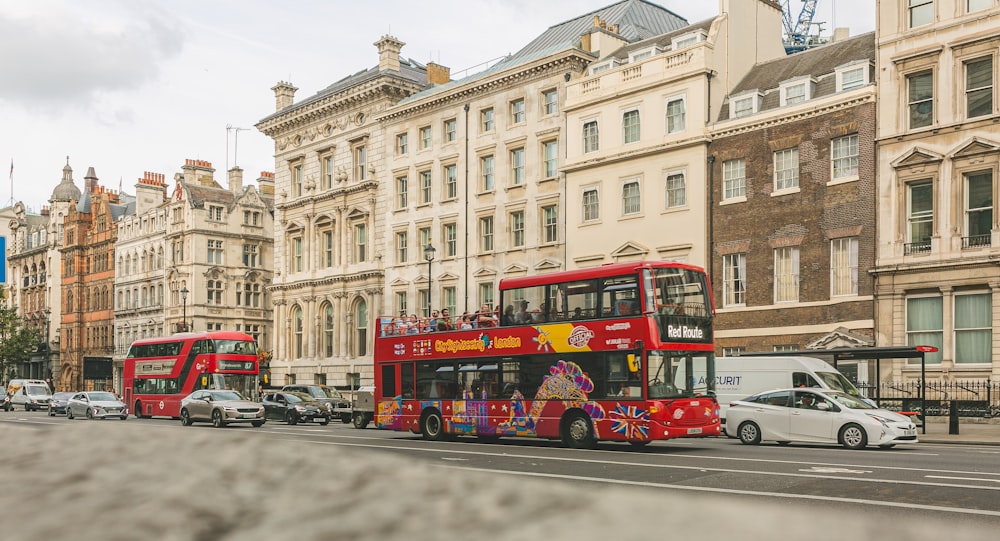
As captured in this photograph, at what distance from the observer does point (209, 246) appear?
259 ft

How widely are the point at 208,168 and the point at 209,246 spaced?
31.4 ft

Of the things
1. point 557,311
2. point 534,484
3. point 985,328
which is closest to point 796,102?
point 985,328

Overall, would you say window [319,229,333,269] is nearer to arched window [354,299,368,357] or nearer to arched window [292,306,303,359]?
arched window [354,299,368,357]

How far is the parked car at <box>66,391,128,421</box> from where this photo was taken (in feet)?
150

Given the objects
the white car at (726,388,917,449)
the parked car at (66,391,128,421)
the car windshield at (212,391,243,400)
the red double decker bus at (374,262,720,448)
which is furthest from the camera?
the parked car at (66,391,128,421)

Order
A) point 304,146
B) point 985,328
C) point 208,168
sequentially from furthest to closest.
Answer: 1. point 208,168
2. point 304,146
3. point 985,328

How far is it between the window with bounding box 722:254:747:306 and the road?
565 inches

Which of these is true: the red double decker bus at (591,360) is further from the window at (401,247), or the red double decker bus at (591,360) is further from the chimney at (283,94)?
the chimney at (283,94)

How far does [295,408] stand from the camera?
42531mm

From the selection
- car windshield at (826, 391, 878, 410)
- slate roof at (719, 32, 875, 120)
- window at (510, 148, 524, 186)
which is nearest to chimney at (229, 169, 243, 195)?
window at (510, 148, 524, 186)

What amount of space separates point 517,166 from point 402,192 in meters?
8.53

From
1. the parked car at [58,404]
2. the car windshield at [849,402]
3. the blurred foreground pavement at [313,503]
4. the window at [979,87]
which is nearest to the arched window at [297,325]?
the parked car at [58,404]

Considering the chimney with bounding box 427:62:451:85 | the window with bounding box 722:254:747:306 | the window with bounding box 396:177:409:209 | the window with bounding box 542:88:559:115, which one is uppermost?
the chimney with bounding box 427:62:451:85

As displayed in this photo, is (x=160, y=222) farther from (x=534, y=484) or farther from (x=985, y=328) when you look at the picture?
(x=534, y=484)
